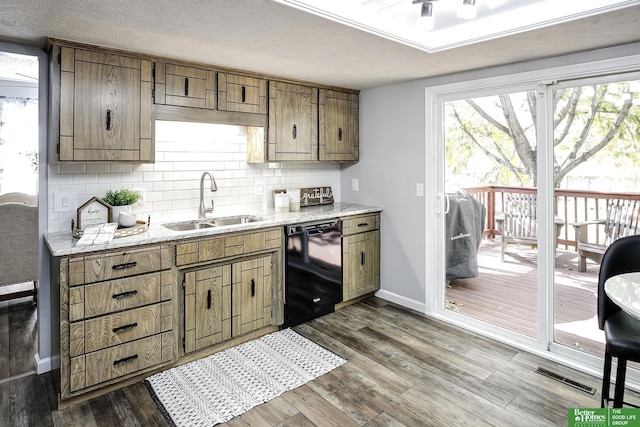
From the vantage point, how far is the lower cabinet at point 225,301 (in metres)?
2.83

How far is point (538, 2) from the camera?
7.45 ft

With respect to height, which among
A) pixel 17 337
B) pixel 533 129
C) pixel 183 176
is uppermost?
pixel 533 129

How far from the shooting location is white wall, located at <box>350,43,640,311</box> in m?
3.70

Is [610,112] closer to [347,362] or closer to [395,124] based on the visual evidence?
[395,124]

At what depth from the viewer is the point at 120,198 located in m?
2.82

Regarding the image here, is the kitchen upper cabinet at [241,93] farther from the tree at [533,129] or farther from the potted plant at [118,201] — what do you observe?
the tree at [533,129]

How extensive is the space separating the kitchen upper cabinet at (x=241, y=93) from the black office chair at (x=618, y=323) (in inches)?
108

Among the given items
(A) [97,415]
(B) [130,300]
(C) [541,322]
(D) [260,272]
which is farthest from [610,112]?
(A) [97,415]

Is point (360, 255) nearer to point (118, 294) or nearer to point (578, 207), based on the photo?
point (578, 207)

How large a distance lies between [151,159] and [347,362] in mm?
2061

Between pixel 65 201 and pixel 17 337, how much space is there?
140 cm

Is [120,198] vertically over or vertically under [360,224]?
over

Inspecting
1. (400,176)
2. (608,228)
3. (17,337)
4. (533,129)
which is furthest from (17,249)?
(608,228)

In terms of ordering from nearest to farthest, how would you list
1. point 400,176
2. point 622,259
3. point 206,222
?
point 622,259 → point 206,222 → point 400,176
